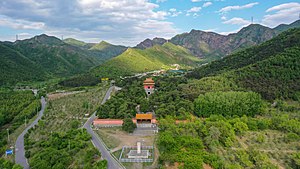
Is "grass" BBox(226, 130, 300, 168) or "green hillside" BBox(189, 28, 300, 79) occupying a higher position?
"green hillside" BBox(189, 28, 300, 79)

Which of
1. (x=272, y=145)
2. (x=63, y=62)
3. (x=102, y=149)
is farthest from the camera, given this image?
(x=63, y=62)

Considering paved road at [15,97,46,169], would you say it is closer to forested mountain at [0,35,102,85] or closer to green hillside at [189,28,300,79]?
green hillside at [189,28,300,79]

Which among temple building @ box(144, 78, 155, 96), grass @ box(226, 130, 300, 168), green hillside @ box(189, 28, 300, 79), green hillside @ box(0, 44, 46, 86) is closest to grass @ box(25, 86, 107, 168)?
temple building @ box(144, 78, 155, 96)

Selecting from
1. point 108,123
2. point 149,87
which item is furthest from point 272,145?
point 149,87

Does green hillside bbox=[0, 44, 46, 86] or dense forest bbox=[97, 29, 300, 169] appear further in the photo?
green hillside bbox=[0, 44, 46, 86]

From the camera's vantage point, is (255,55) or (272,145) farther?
(255,55)

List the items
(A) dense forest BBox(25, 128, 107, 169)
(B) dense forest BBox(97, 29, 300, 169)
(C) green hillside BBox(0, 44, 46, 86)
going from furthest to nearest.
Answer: (C) green hillside BBox(0, 44, 46, 86), (B) dense forest BBox(97, 29, 300, 169), (A) dense forest BBox(25, 128, 107, 169)

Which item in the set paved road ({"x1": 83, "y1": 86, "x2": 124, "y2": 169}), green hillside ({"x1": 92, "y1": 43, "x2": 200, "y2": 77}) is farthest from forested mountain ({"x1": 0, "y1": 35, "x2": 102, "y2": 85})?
paved road ({"x1": 83, "y1": 86, "x2": 124, "y2": 169})

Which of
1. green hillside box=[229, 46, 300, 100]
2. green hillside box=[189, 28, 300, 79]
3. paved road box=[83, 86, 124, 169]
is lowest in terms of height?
paved road box=[83, 86, 124, 169]

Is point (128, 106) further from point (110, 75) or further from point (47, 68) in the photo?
point (47, 68)

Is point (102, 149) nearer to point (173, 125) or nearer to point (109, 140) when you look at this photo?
point (109, 140)

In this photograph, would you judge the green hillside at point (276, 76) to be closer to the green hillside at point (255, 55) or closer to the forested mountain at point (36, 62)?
the green hillside at point (255, 55)

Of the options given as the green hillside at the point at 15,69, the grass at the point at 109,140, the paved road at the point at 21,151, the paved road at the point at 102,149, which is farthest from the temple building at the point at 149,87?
Answer: the green hillside at the point at 15,69

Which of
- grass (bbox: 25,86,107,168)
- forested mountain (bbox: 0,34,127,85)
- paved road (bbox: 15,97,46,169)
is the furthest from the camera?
forested mountain (bbox: 0,34,127,85)
